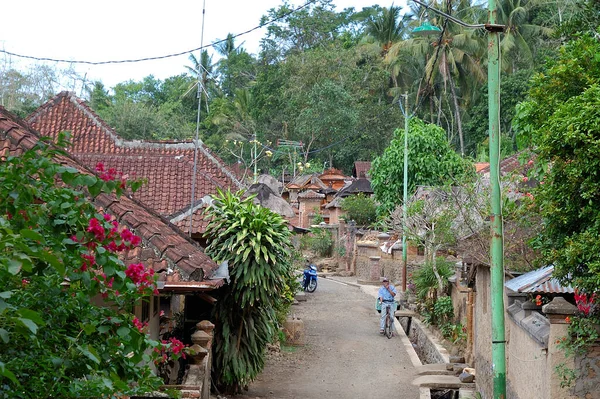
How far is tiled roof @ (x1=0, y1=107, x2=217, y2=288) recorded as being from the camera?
10328mm

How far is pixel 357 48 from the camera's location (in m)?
63.5

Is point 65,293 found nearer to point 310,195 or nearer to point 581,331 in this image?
point 581,331

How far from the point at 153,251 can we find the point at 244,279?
288 centimetres

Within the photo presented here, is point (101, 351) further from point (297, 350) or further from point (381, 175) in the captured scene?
point (381, 175)

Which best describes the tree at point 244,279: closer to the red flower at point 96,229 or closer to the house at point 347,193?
the red flower at point 96,229

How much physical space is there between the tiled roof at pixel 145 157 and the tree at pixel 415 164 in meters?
16.4

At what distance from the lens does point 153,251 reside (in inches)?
431

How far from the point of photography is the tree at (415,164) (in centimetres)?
3909

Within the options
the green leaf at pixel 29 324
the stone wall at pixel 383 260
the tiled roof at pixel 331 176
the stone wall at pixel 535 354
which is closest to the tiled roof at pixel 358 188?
the tiled roof at pixel 331 176

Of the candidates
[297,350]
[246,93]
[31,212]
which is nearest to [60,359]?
[31,212]

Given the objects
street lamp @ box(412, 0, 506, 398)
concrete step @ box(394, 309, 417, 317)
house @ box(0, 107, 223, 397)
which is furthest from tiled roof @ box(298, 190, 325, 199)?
street lamp @ box(412, 0, 506, 398)

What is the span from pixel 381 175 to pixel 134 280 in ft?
117

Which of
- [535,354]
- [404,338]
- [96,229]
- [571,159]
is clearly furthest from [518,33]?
[96,229]

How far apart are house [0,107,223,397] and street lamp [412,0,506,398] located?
3929 millimetres
